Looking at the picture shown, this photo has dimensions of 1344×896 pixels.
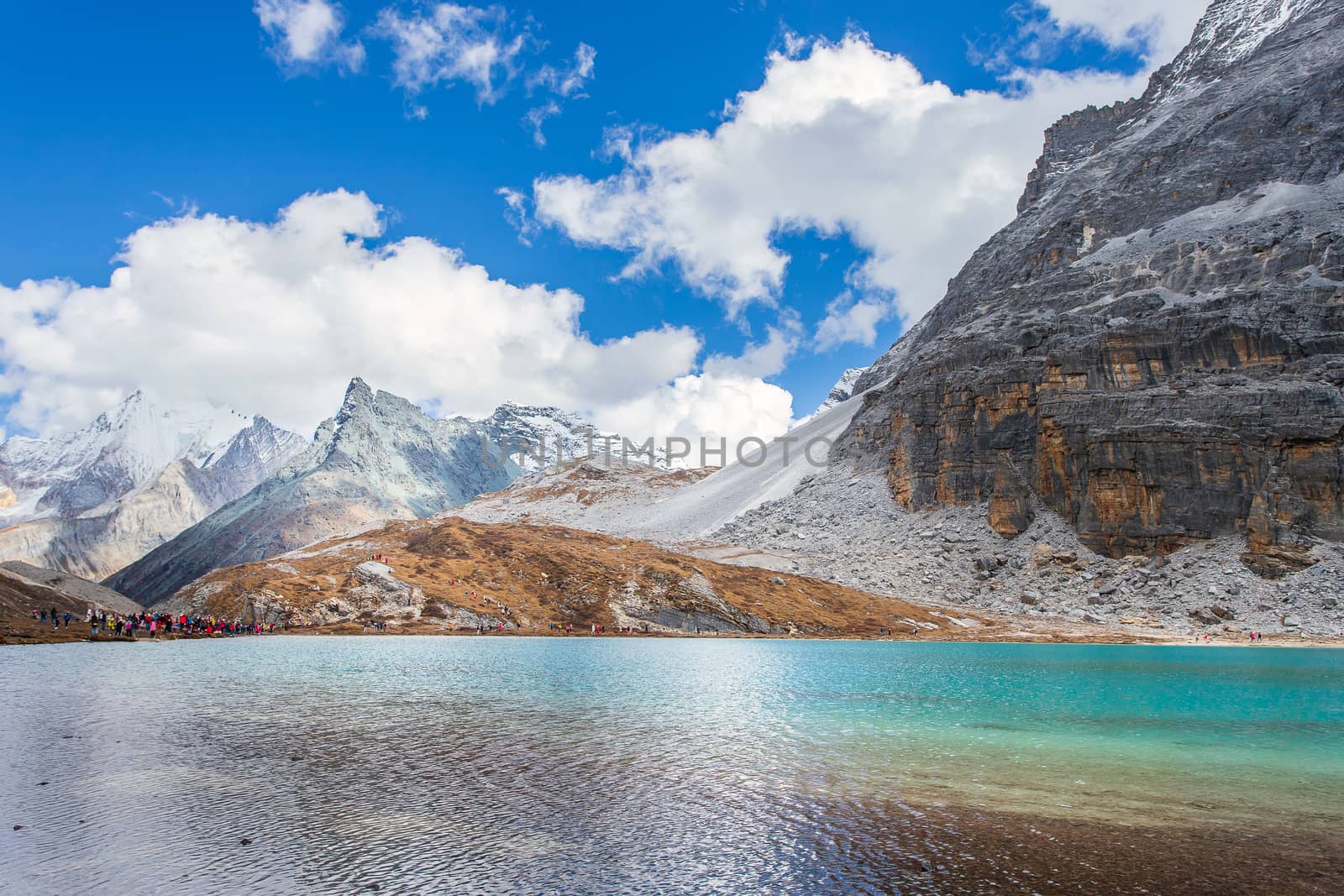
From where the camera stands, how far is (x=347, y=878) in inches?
513

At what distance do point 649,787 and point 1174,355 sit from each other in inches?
5531

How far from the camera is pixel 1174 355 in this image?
129750 mm

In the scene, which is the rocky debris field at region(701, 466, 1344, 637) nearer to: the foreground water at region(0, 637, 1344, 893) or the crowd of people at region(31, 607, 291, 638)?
the foreground water at region(0, 637, 1344, 893)

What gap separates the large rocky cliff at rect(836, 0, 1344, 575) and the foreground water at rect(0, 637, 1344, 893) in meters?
88.9

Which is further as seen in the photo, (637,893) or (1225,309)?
(1225,309)

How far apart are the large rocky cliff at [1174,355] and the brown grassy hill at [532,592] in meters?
43.8

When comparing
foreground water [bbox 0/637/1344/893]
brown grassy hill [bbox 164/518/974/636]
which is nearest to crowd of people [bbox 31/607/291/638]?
brown grassy hill [bbox 164/518/974/636]

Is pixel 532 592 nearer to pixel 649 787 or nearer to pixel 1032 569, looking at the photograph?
pixel 1032 569

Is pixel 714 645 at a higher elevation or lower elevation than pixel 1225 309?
lower

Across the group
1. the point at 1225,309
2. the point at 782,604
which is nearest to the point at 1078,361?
the point at 1225,309

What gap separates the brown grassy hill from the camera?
8619cm

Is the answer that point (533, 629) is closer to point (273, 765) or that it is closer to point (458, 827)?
point (273, 765)

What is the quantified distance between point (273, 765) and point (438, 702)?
39.1 ft

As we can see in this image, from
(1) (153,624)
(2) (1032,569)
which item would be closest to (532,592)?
(1) (153,624)
